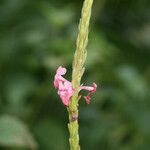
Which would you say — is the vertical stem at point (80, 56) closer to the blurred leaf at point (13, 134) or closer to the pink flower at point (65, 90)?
the pink flower at point (65, 90)

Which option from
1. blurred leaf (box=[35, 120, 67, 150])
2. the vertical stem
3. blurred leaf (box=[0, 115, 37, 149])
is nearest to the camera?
the vertical stem

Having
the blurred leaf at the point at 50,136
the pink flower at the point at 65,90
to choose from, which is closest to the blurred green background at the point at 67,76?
the blurred leaf at the point at 50,136

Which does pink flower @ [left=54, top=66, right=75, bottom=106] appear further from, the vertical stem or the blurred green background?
the blurred green background

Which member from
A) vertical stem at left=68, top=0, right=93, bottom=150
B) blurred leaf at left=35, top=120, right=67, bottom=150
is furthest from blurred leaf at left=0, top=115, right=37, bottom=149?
vertical stem at left=68, top=0, right=93, bottom=150

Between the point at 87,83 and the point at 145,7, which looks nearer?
the point at 87,83

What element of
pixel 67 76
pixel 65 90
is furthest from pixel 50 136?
pixel 65 90

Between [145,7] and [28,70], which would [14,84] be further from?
[145,7]

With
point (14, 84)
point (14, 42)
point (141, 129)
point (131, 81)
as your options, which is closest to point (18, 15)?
point (14, 42)

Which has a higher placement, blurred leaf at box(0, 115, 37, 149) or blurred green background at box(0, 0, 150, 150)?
blurred green background at box(0, 0, 150, 150)
